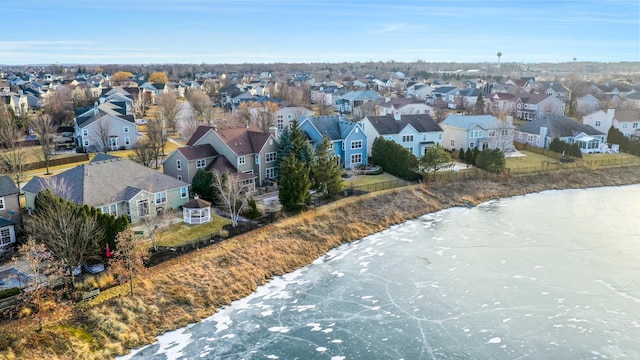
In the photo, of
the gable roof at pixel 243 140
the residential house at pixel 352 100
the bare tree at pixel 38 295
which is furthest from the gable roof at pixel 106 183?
the residential house at pixel 352 100

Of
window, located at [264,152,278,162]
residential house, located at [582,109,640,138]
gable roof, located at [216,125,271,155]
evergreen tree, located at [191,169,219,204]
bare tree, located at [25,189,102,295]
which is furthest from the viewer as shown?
residential house, located at [582,109,640,138]

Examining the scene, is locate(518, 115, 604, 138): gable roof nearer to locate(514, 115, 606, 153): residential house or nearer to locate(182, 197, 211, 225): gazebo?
locate(514, 115, 606, 153): residential house

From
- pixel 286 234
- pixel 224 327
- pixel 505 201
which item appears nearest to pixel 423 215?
pixel 505 201

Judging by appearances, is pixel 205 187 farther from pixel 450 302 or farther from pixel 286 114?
pixel 286 114

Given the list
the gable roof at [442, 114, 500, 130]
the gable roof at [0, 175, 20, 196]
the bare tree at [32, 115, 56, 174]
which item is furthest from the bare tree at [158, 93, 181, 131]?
the gable roof at [442, 114, 500, 130]

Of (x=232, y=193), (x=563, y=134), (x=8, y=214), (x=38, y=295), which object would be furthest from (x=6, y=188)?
(x=563, y=134)

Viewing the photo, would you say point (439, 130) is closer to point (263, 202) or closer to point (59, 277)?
point (263, 202)
